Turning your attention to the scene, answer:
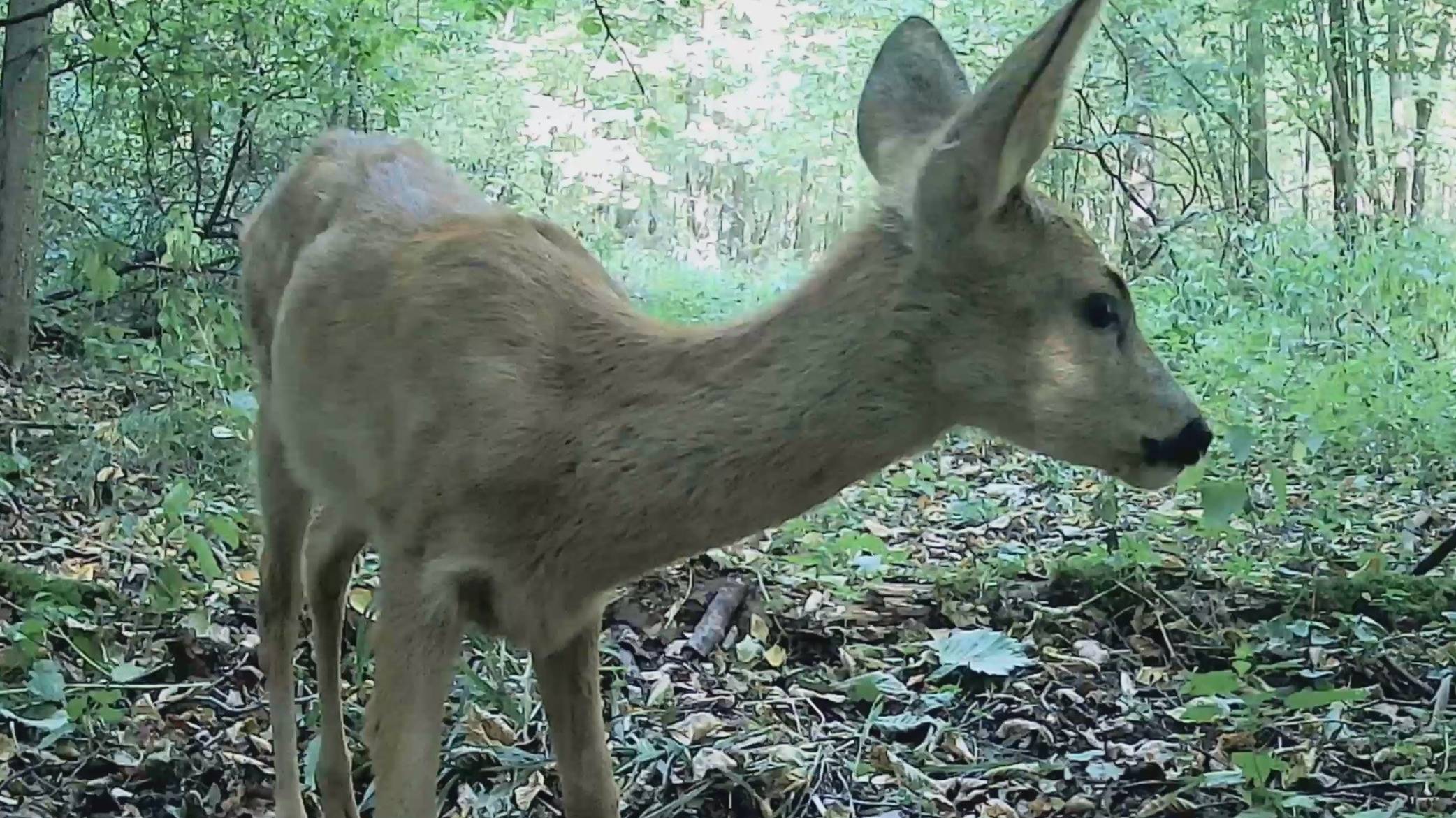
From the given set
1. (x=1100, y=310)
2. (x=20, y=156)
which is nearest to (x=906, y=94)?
(x=1100, y=310)

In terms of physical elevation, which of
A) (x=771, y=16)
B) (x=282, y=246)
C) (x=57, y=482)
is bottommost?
(x=57, y=482)

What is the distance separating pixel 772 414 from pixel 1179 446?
0.66 metres

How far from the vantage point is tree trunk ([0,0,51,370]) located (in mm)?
7199

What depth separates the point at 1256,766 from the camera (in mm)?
3154

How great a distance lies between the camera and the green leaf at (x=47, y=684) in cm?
371

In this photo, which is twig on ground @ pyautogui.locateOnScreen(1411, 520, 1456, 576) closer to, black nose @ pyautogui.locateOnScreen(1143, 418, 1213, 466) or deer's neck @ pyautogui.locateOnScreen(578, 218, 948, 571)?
black nose @ pyautogui.locateOnScreen(1143, 418, 1213, 466)

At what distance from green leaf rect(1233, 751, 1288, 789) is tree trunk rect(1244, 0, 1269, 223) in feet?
19.0

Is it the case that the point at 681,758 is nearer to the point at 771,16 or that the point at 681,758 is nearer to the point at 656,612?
the point at 656,612

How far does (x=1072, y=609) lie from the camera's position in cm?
476

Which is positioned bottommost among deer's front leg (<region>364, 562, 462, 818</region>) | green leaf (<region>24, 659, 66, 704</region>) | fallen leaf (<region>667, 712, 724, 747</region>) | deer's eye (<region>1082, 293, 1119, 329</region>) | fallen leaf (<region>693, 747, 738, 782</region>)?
fallen leaf (<region>667, 712, 724, 747</region>)

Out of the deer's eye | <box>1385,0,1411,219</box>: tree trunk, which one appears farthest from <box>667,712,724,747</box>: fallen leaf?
<box>1385,0,1411,219</box>: tree trunk

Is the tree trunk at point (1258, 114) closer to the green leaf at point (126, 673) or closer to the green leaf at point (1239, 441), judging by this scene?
the green leaf at point (1239, 441)

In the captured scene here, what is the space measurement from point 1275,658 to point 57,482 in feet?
14.5

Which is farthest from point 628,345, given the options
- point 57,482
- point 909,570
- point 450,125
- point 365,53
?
point 450,125
